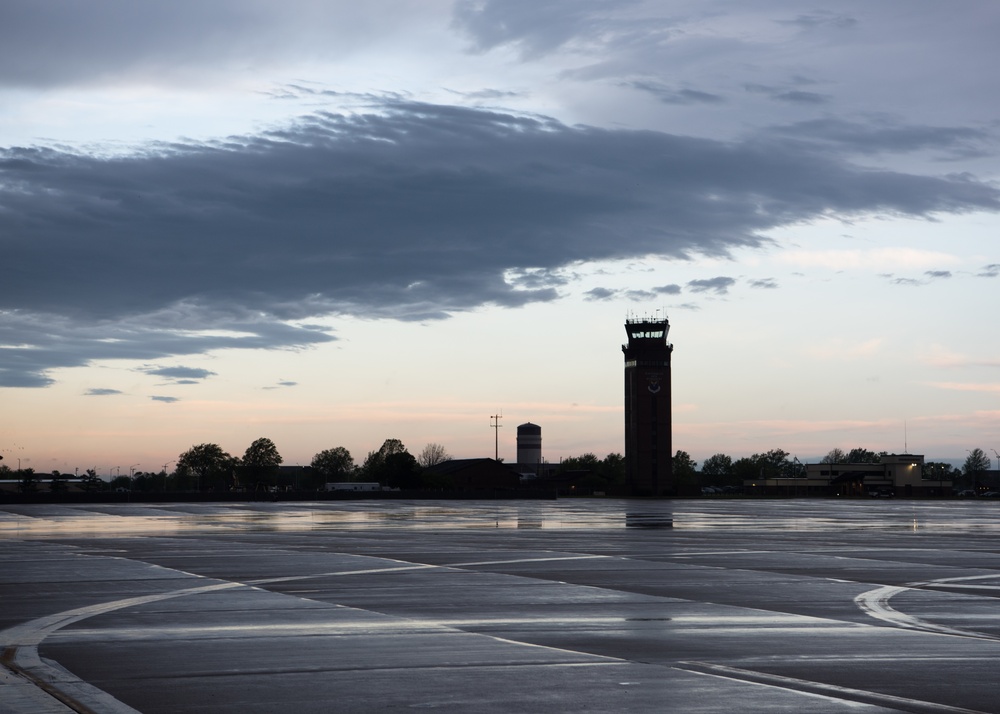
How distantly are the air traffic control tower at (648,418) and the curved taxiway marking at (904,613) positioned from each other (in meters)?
153

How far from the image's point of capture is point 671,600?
1905 centimetres

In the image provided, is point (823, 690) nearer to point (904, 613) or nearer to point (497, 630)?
point (497, 630)

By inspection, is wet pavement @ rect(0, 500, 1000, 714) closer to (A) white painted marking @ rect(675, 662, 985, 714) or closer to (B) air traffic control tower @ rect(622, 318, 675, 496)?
(A) white painted marking @ rect(675, 662, 985, 714)

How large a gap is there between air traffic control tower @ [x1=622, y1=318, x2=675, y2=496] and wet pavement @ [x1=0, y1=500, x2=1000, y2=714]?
146898mm

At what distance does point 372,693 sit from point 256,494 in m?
107

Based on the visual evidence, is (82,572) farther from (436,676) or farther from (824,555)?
(824,555)

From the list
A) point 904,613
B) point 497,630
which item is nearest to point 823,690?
point 497,630

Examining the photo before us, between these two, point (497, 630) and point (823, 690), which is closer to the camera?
point (823, 690)

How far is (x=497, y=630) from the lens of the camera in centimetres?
1526

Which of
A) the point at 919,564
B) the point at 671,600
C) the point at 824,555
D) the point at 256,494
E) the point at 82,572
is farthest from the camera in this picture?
the point at 256,494

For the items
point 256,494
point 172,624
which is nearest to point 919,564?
point 172,624

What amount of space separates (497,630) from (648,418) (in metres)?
165

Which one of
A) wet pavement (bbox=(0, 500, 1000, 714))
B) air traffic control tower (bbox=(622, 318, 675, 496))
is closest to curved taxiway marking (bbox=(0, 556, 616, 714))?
wet pavement (bbox=(0, 500, 1000, 714))

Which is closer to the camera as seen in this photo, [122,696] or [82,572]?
[122,696]
